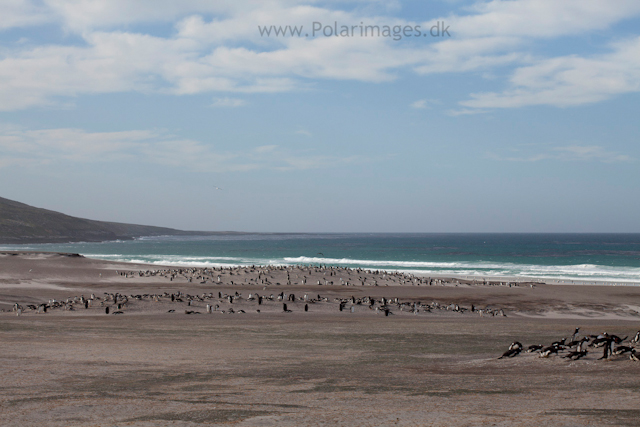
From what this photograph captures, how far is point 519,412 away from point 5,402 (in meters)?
9.14

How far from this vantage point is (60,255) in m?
63.6

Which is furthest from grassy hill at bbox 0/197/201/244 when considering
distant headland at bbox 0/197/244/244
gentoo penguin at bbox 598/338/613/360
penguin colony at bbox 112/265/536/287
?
gentoo penguin at bbox 598/338/613/360

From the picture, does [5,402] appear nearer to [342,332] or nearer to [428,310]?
[342,332]

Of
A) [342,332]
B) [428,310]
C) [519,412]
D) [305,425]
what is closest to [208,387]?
[305,425]

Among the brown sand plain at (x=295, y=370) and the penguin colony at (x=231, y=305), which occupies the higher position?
the brown sand plain at (x=295, y=370)

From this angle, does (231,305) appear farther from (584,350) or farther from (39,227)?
(39,227)

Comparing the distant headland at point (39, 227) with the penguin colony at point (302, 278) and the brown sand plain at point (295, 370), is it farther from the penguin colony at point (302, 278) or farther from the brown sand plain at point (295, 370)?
A: the brown sand plain at point (295, 370)

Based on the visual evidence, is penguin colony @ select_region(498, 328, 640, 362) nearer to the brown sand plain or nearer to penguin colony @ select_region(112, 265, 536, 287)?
the brown sand plain

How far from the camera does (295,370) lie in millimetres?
12758

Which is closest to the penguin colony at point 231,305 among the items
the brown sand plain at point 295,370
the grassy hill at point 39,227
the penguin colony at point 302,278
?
the brown sand plain at point 295,370

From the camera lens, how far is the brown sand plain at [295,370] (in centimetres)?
846

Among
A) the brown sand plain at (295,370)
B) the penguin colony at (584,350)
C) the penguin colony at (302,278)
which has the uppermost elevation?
the penguin colony at (584,350)

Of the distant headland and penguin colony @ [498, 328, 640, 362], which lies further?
the distant headland

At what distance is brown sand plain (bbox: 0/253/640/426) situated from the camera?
8.46 meters
